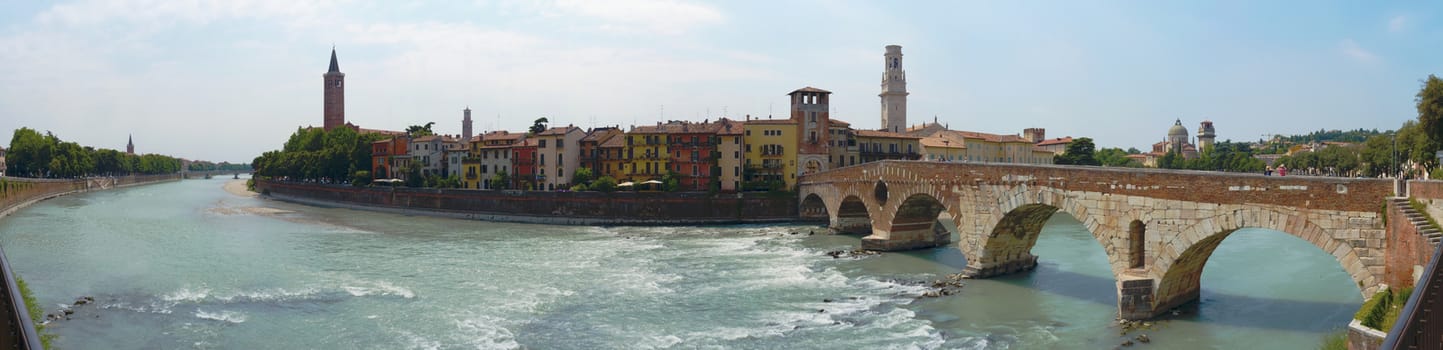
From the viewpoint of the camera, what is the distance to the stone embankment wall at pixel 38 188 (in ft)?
222

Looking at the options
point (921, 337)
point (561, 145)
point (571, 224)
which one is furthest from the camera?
point (561, 145)

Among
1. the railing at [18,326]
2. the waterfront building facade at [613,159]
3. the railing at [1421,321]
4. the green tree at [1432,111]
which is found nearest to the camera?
the railing at [1421,321]

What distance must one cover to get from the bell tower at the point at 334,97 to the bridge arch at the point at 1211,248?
155 m

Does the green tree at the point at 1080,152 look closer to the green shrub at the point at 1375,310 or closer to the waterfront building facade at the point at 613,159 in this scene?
the waterfront building facade at the point at 613,159

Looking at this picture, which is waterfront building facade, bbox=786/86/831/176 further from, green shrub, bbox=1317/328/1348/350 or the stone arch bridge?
green shrub, bbox=1317/328/1348/350

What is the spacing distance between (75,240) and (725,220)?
38856mm

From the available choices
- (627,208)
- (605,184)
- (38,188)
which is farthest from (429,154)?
(38,188)

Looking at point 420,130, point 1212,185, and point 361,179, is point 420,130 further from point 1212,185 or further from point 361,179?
point 1212,185

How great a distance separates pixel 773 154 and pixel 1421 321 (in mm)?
60044

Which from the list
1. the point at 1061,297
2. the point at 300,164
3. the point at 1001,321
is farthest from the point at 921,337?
the point at 300,164

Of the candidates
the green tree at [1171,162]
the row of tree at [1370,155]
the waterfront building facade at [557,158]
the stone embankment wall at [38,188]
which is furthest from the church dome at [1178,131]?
the stone embankment wall at [38,188]

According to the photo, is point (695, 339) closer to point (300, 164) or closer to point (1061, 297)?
point (1061, 297)

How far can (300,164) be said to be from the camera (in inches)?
4075

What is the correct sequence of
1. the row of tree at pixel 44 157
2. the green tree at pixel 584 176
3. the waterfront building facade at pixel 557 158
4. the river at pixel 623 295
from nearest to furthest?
the river at pixel 623 295 < the green tree at pixel 584 176 < the waterfront building facade at pixel 557 158 < the row of tree at pixel 44 157
